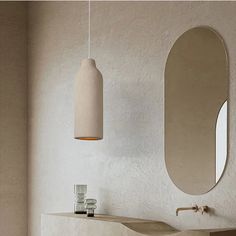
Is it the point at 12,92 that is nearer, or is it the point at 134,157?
the point at 134,157

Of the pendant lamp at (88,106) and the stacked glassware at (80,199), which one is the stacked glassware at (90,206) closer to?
the stacked glassware at (80,199)

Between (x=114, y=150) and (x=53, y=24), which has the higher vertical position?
(x=53, y=24)

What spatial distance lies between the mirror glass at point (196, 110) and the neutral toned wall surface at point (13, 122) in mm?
1691

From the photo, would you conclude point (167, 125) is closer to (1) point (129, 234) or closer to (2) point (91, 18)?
(1) point (129, 234)

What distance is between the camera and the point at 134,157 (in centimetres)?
353

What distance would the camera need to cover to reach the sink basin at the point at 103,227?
120 inches

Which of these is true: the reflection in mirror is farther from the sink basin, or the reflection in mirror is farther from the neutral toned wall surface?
the neutral toned wall surface

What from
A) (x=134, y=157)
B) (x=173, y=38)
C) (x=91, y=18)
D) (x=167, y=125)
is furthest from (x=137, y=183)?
(x=91, y=18)

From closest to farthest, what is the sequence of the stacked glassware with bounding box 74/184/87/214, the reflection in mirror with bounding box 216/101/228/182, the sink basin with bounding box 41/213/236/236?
the reflection in mirror with bounding box 216/101/228/182, the sink basin with bounding box 41/213/236/236, the stacked glassware with bounding box 74/184/87/214

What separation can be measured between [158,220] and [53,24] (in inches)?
70.2

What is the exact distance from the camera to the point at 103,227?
324 cm

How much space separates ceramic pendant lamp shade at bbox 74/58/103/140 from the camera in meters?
3.37

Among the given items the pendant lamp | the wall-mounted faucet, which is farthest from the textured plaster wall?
the pendant lamp

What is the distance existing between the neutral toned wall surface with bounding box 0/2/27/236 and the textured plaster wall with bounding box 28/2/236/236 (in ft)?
0.28
